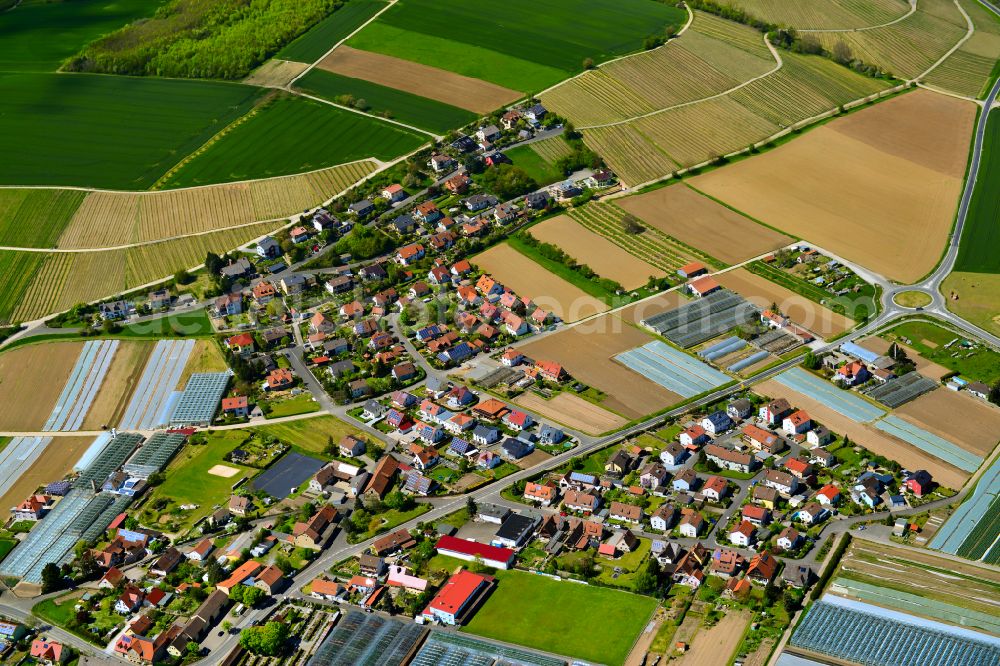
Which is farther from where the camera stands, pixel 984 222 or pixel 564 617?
pixel 984 222

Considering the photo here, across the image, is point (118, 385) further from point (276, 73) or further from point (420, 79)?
point (420, 79)

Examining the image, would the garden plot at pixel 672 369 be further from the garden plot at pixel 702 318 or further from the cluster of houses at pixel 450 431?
the cluster of houses at pixel 450 431


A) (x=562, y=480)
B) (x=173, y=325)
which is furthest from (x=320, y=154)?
(x=562, y=480)

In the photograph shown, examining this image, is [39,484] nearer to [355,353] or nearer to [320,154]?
[355,353]

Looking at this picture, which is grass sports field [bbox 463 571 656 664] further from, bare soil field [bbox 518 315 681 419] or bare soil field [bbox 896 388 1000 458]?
bare soil field [bbox 896 388 1000 458]

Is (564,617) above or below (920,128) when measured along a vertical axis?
below

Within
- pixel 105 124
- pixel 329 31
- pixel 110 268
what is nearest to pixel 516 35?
pixel 329 31

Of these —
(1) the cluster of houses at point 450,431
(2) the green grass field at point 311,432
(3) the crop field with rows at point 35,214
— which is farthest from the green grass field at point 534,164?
(3) the crop field with rows at point 35,214
